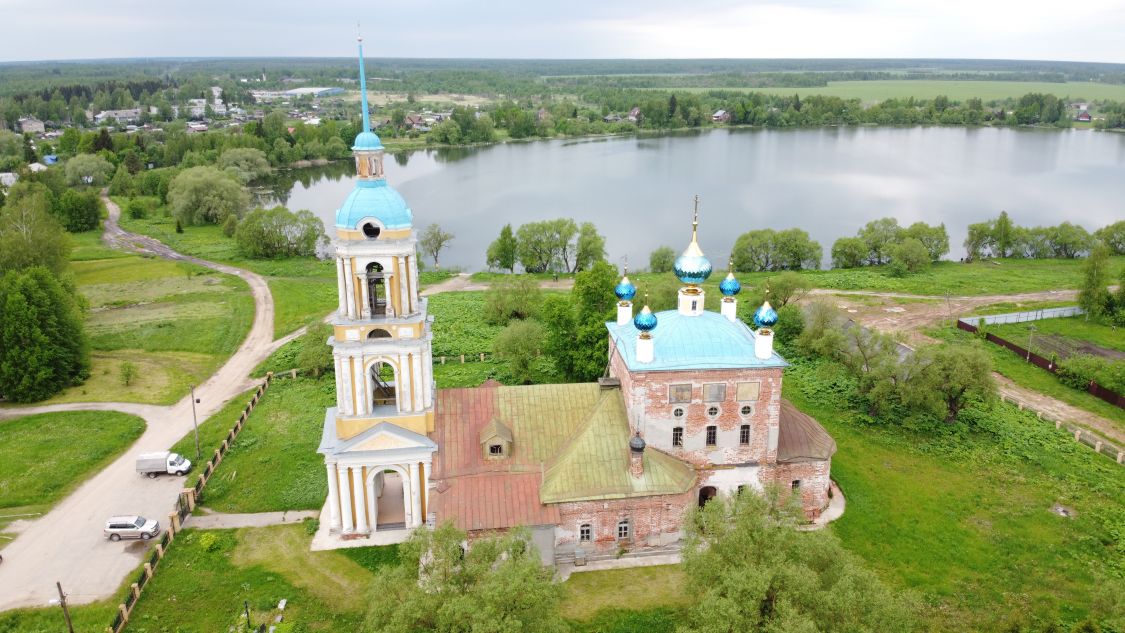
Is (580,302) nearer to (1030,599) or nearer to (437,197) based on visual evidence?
(1030,599)

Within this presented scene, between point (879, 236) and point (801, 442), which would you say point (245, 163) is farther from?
point (801, 442)

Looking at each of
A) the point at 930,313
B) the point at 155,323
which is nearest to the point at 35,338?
the point at 155,323

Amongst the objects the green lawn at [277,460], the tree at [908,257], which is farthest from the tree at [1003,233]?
the green lawn at [277,460]

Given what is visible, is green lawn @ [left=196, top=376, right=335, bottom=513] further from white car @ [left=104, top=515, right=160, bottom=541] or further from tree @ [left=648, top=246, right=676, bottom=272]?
tree @ [left=648, top=246, right=676, bottom=272]

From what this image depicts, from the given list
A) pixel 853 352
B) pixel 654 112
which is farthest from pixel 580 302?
pixel 654 112

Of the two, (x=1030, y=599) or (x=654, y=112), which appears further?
(x=654, y=112)


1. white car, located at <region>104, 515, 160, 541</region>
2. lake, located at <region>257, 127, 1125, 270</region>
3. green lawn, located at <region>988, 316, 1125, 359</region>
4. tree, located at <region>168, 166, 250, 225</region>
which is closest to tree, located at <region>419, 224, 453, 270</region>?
lake, located at <region>257, 127, 1125, 270</region>
